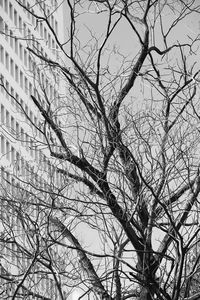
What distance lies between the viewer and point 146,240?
486 inches

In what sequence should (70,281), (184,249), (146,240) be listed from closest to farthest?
1. (184,249)
2. (146,240)
3. (70,281)

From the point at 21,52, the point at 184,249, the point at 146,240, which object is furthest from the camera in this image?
the point at 21,52

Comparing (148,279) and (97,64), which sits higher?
(97,64)

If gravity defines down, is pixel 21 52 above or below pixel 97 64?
above

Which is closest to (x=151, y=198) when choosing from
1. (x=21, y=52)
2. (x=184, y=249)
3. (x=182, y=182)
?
(x=182, y=182)

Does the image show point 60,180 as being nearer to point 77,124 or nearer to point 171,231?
point 77,124

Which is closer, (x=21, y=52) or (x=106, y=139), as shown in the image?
(x=106, y=139)

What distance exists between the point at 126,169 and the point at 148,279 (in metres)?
1.32

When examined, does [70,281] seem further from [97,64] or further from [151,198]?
[97,64]

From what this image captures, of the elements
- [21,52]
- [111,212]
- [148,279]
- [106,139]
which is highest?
[21,52]

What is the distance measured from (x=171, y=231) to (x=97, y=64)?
2166 mm

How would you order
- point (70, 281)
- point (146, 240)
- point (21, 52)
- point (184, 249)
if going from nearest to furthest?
point (184, 249), point (146, 240), point (70, 281), point (21, 52)

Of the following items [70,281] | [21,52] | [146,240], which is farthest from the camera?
[21,52]

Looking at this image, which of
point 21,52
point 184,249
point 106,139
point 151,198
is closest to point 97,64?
point 106,139
